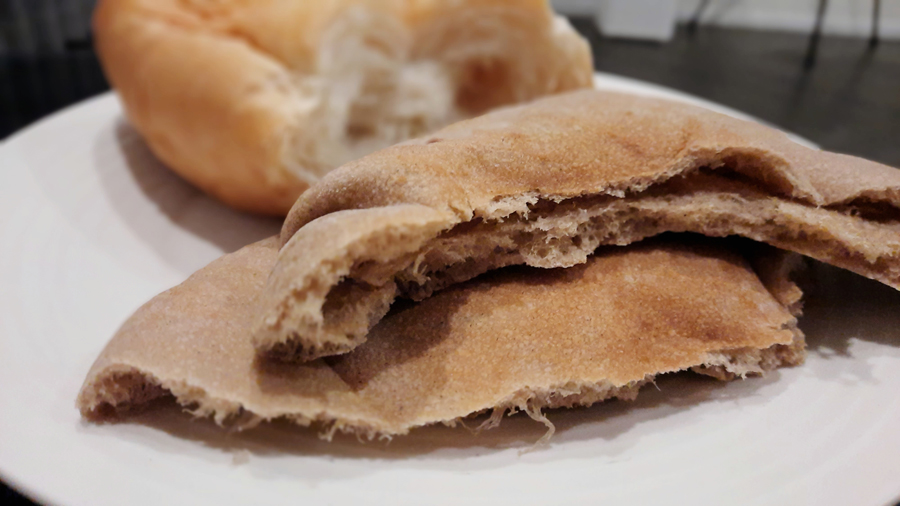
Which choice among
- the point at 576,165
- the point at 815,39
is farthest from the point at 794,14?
the point at 576,165

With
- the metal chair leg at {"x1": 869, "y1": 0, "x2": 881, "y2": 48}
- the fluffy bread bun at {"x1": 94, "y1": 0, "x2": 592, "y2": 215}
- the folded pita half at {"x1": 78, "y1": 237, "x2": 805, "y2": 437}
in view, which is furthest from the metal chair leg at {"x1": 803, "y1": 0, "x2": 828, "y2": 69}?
the folded pita half at {"x1": 78, "y1": 237, "x2": 805, "y2": 437}

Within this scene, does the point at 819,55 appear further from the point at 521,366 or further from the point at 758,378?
the point at 521,366

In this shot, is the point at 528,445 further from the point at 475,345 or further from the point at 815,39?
the point at 815,39

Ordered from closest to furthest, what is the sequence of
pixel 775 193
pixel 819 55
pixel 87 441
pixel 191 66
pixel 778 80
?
pixel 87 441, pixel 775 193, pixel 191 66, pixel 778 80, pixel 819 55

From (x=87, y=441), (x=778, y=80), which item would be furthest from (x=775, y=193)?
(x=778, y=80)

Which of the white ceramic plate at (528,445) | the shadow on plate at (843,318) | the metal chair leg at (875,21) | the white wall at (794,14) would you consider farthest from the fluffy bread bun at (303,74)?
the metal chair leg at (875,21)

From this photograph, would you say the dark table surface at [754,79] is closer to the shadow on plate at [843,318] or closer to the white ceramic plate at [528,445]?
the shadow on plate at [843,318]

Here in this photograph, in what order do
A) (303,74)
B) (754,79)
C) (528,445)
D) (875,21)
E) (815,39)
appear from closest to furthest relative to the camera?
(528,445)
(303,74)
(754,79)
(875,21)
(815,39)
